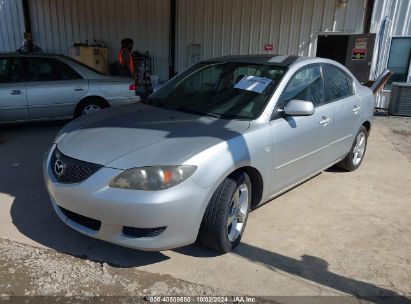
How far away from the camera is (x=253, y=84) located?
12.4 ft

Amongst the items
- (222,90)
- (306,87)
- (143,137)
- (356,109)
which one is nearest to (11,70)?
(222,90)

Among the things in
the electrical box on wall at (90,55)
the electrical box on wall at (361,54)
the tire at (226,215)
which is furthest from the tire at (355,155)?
the electrical box on wall at (90,55)

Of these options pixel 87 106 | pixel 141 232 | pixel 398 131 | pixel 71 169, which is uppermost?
pixel 71 169

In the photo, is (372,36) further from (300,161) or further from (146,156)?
(146,156)

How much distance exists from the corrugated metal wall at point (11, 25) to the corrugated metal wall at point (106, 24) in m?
0.46

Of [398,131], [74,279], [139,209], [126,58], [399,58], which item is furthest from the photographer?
[126,58]

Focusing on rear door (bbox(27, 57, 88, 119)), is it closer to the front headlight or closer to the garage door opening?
the front headlight

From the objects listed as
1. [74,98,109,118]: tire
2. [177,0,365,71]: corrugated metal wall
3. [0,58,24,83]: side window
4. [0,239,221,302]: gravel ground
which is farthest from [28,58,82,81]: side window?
[177,0,365,71]: corrugated metal wall

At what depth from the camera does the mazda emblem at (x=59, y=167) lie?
307 centimetres

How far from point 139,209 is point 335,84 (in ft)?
10.0

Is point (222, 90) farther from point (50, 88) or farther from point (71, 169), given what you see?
point (50, 88)

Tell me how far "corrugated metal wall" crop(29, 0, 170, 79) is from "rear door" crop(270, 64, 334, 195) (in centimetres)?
760

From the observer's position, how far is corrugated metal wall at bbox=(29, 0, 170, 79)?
11.1 metres

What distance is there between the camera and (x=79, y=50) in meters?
10.9
